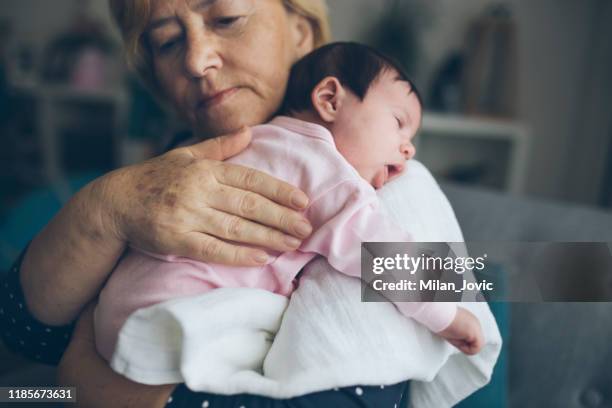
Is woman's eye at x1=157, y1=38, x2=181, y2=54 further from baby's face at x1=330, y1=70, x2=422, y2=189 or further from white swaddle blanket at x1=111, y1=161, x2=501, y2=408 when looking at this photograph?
white swaddle blanket at x1=111, y1=161, x2=501, y2=408

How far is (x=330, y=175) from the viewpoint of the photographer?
0.49 meters

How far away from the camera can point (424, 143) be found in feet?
7.45

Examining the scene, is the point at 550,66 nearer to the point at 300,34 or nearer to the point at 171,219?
the point at 300,34

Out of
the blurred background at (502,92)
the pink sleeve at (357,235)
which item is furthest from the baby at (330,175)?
the blurred background at (502,92)

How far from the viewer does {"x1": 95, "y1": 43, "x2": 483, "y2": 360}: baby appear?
1.54ft

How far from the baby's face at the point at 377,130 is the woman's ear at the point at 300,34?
0.56 feet

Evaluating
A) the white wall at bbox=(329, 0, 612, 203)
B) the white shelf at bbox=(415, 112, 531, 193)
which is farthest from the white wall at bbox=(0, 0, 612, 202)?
the white shelf at bbox=(415, 112, 531, 193)

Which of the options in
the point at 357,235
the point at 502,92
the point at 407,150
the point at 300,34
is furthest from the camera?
the point at 502,92

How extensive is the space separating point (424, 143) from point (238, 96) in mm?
1795

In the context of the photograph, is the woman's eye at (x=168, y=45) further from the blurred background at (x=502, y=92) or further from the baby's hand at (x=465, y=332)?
the blurred background at (x=502, y=92)

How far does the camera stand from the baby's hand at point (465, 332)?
47 centimetres

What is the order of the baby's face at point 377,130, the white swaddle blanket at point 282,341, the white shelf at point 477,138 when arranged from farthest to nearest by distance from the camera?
the white shelf at point 477,138, the baby's face at point 377,130, the white swaddle blanket at point 282,341

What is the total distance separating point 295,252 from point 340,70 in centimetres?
23

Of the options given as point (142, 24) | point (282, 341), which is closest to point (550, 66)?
point (142, 24)
